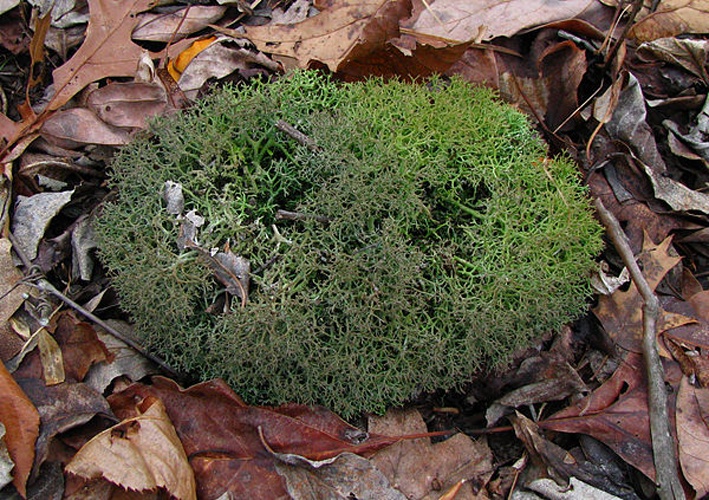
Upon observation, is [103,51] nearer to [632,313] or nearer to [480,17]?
[480,17]

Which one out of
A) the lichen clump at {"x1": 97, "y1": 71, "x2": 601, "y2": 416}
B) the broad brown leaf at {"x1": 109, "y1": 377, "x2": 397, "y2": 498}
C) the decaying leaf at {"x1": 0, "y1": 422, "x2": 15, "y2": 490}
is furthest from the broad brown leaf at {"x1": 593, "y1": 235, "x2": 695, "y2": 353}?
the decaying leaf at {"x1": 0, "y1": 422, "x2": 15, "y2": 490}

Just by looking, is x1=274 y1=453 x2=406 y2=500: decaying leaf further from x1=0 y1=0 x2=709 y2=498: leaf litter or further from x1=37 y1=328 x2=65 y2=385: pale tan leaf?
x1=37 y1=328 x2=65 y2=385: pale tan leaf

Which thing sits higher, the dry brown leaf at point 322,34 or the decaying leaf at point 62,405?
the dry brown leaf at point 322,34

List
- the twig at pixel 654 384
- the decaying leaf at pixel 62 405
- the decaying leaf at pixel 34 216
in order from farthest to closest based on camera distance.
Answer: the decaying leaf at pixel 34 216 < the twig at pixel 654 384 < the decaying leaf at pixel 62 405

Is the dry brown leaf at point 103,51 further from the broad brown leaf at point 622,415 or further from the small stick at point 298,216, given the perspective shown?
the broad brown leaf at point 622,415

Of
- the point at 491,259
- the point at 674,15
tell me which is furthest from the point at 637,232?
the point at 674,15

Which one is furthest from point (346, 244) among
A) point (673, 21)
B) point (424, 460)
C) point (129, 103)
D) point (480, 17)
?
point (673, 21)

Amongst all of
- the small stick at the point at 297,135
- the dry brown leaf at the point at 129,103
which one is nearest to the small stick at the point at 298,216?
the small stick at the point at 297,135
